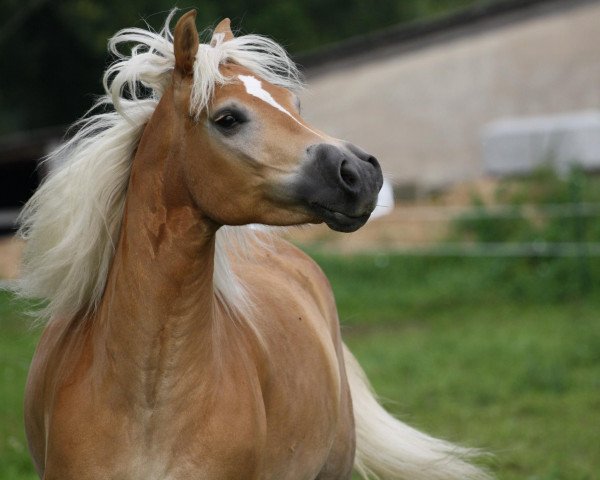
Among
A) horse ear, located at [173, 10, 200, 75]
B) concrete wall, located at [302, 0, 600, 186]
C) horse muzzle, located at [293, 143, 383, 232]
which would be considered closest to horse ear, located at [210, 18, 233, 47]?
horse ear, located at [173, 10, 200, 75]

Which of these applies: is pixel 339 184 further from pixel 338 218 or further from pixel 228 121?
pixel 228 121

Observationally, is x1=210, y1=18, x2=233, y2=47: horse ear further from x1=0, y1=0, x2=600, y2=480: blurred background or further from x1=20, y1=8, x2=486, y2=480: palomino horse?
x1=0, y1=0, x2=600, y2=480: blurred background

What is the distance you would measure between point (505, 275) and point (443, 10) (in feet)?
Answer: 95.1

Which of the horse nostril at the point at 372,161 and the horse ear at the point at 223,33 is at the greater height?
the horse ear at the point at 223,33

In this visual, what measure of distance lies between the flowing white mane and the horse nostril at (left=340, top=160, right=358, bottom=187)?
0.43 m

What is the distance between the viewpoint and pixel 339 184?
9.05 feet

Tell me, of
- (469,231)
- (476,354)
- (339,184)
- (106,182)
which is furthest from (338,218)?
(469,231)

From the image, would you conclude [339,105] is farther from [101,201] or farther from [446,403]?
[101,201]

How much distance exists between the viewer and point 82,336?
328 cm

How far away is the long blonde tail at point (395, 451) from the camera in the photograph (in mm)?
4484

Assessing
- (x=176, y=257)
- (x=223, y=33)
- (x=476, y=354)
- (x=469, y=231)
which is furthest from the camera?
(x=469, y=231)

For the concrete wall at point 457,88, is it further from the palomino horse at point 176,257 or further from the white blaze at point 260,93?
the white blaze at point 260,93

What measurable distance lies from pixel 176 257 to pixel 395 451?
1.85 m

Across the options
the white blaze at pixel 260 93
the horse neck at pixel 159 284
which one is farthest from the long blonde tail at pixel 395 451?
the white blaze at pixel 260 93
